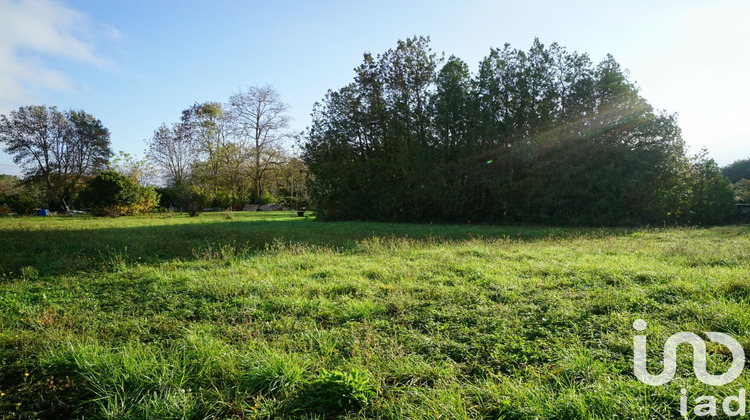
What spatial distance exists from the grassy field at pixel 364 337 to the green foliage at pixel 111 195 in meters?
22.0

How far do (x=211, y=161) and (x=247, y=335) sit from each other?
38.4 m

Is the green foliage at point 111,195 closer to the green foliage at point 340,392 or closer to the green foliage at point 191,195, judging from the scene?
the green foliage at point 191,195

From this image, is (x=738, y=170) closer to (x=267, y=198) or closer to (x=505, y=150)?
(x=505, y=150)

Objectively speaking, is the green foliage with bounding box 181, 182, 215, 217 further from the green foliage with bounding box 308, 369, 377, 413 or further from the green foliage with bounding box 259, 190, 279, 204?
A: the green foliage with bounding box 308, 369, 377, 413

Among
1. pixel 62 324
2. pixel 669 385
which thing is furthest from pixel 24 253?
pixel 669 385

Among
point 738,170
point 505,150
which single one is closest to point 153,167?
point 505,150

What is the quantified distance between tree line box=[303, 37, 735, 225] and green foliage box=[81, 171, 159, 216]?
14302 millimetres

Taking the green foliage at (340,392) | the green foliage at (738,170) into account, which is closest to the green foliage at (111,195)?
the green foliage at (340,392)

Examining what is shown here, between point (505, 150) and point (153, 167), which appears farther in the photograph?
point (153, 167)

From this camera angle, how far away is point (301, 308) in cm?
421

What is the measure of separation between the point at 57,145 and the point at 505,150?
41.5 m

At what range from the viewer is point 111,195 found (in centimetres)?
2481

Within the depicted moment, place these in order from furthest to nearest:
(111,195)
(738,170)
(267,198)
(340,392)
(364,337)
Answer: (267,198), (738,170), (111,195), (364,337), (340,392)

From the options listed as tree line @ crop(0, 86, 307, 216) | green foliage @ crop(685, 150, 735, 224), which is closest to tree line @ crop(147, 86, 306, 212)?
tree line @ crop(0, 86, 307, 216)
